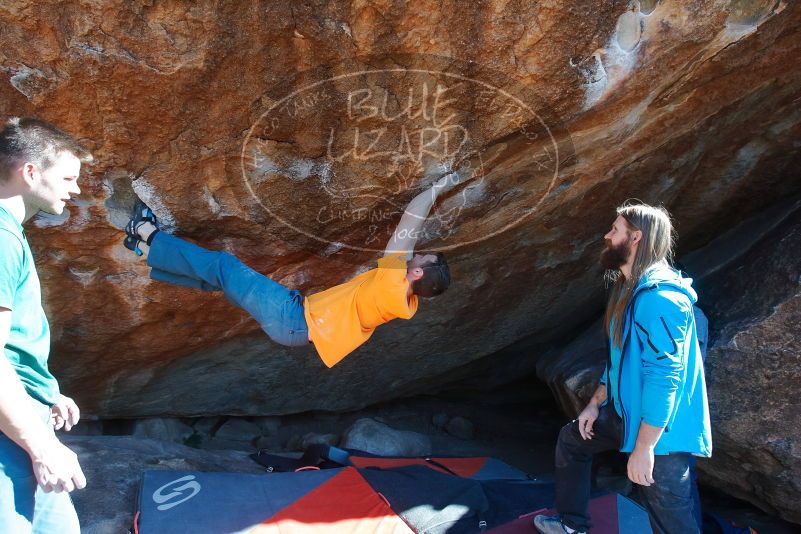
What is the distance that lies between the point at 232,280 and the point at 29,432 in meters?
1.29

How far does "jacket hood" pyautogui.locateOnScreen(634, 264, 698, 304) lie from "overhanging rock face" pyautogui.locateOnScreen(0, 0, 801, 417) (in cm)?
80

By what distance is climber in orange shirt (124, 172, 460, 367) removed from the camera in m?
2.92

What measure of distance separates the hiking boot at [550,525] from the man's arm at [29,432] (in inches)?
82.7

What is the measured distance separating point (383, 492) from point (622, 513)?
3.88 feet

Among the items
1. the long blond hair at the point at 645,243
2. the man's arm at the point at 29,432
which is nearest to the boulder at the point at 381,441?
the long blond hair at the point at 645,243

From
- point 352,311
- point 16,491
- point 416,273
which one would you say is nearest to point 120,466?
point 352,311

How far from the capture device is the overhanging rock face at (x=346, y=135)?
2541mm

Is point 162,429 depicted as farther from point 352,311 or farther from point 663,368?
point 663,368

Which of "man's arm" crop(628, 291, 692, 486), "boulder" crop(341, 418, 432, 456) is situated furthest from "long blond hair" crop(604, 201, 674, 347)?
"boulder" crop(341, 418, 432, 456)

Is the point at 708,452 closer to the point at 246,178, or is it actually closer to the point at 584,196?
the point at 584,196

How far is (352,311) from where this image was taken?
297 centimetres

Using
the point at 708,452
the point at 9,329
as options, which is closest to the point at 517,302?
the point at 708,452

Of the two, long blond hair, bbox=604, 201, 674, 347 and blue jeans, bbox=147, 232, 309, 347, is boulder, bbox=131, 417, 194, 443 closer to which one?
blue jeans, bbox=147, 232, 309, 347

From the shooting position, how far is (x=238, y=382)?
4.32m
